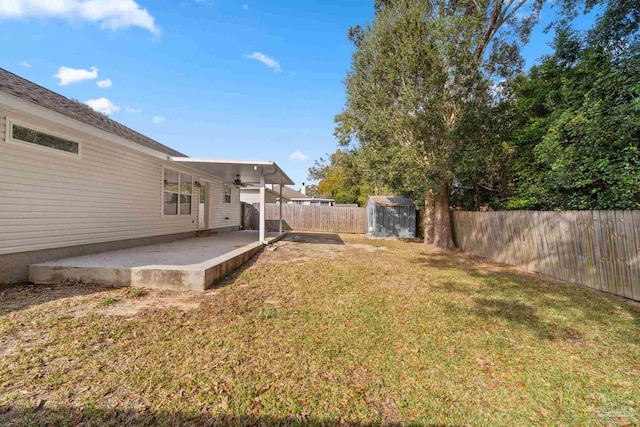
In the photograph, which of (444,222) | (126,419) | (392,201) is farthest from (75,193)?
(392,201)

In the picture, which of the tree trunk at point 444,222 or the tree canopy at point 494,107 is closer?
the tree canopy at point 494,107

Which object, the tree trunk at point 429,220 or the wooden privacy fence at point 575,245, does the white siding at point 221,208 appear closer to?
the tree trunk at point 429,220

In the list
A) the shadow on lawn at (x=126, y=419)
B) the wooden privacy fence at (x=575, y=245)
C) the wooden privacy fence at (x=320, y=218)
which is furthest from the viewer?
the wooden privacy fence at (x=320, y=218)

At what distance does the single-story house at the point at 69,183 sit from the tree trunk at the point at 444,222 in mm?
7041

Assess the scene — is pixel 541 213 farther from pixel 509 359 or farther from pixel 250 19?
pixel 250 19

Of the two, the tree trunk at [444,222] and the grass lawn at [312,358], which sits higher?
the tree trunk at [444,222]

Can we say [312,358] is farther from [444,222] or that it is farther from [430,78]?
[444,222]

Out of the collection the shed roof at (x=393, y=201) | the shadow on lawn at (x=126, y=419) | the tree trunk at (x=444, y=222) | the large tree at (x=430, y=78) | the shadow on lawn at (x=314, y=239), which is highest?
the large tree at (x=430, y=78)

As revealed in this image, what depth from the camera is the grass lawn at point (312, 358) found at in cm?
207

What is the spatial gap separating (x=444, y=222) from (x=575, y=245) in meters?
5.58

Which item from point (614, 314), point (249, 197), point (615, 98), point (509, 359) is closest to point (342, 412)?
point (509, 359)

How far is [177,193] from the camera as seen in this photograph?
30.7 feet

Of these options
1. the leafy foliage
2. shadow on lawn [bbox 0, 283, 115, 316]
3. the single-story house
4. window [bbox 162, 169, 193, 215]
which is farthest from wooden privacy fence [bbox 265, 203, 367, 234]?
shadow on lawn [bbox 0, 283, 115, 316]

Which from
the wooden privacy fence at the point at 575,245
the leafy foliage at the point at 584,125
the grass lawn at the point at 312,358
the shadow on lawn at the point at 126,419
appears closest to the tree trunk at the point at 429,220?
the wooden privacy fence at the point at 575,245
